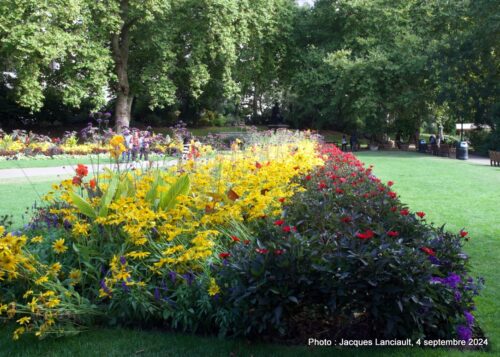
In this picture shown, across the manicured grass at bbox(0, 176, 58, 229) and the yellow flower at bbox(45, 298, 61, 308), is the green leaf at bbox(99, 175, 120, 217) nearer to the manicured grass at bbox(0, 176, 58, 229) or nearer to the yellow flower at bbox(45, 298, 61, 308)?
the yellow flower at bbox(45, 298, 61, 308)

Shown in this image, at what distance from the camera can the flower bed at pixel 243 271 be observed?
9.72 ft

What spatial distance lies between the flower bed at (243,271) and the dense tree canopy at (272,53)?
18.1 metres

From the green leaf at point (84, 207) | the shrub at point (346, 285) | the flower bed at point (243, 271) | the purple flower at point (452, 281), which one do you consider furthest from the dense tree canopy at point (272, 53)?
the purple flower at point (452, 281)

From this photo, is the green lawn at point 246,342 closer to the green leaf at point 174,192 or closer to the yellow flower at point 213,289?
the yellow flower at point 213,289

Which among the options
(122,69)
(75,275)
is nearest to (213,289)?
(75,275)

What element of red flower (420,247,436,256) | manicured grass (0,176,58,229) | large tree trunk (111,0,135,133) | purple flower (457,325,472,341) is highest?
large tree trunk (111,0,135,133)

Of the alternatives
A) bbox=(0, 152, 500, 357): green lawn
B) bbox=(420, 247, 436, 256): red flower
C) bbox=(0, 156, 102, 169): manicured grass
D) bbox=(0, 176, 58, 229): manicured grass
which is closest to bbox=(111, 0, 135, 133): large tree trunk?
bbox=(0, 156, 102, 169): manicured grass

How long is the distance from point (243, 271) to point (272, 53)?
32.3 meters

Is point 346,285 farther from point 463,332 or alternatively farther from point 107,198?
point 107,198

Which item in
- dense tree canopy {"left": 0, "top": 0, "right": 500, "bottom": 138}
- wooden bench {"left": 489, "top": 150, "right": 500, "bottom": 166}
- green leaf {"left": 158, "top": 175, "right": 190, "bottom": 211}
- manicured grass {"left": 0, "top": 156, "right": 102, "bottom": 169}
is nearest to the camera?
green leaf {"left": 158, "top": 175, "right": 190, "bottom": 211}

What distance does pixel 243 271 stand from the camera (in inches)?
123

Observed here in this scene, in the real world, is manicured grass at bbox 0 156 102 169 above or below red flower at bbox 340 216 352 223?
below

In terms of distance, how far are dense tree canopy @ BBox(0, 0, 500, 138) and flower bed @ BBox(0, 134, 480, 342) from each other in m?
18.1

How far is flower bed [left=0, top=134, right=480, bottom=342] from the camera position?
117 inches
